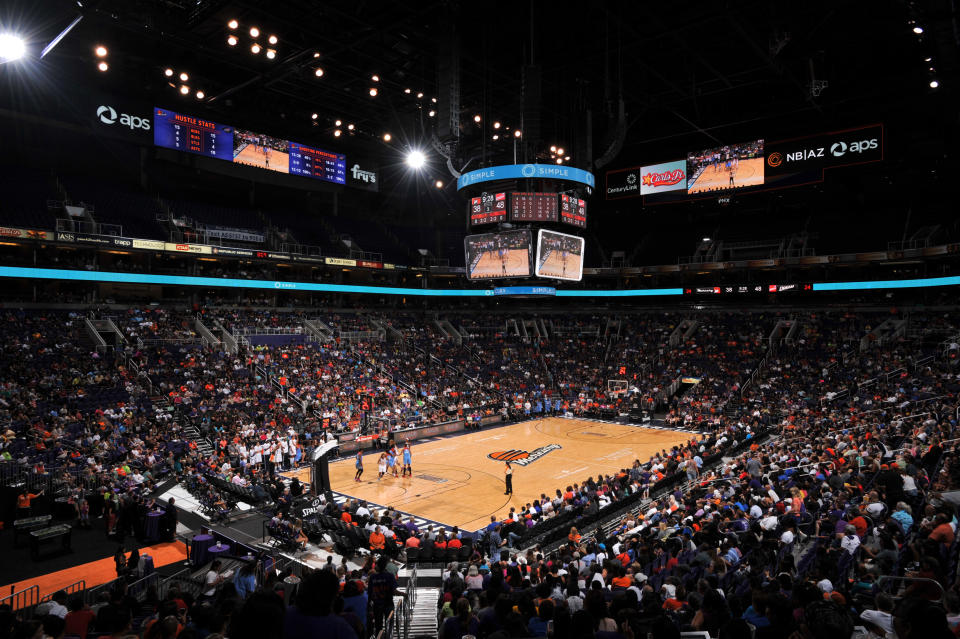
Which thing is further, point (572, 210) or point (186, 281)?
point (186, 281)

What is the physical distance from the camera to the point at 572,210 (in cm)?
2942

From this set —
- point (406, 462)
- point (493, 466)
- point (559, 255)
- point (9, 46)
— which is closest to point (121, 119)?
point (559, 255)

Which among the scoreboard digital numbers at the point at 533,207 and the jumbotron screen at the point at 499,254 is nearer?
the scoreboard digital numbers at the point at 533,207

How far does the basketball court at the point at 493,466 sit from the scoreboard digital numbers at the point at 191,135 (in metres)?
24.9

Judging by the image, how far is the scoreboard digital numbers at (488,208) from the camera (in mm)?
29047

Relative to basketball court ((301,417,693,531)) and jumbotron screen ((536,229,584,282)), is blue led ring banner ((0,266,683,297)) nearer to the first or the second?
jumbotron screen ((536,229,584,282))

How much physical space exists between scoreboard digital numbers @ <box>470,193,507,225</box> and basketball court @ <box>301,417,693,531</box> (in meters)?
12.0

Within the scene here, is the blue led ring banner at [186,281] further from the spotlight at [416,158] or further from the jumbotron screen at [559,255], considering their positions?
the spotlight at [416,158]

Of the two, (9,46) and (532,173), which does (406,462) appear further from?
(9,46)

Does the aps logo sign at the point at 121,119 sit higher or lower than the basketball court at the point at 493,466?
higher

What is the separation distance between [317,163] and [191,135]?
9401 mm

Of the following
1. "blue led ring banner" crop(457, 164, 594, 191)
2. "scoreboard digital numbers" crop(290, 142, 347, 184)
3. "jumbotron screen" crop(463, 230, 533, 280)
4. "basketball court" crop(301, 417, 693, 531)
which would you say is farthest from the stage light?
"scoreboard digital numbers" crop(290, 142, 347, 184)

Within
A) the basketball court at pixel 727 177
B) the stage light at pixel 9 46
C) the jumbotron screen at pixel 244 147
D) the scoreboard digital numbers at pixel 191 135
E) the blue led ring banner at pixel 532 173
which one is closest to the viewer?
the stage light at pixel 9 46

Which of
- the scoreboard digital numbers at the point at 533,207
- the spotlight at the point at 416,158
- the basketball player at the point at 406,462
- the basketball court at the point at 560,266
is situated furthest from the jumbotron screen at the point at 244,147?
the basketball player at the point at 406,462
